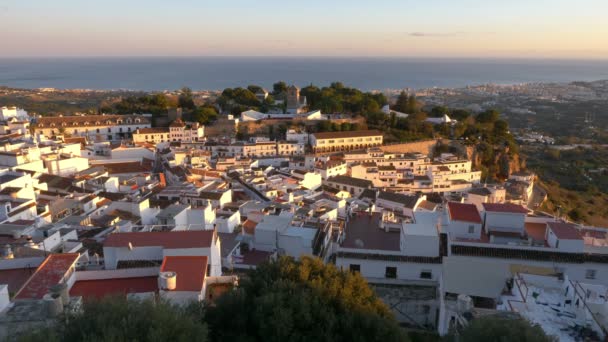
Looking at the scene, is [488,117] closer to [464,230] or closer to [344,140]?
Answer: [344,140]

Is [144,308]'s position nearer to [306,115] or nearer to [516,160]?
[306,115]

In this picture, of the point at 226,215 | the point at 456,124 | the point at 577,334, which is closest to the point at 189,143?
the point at 226,215

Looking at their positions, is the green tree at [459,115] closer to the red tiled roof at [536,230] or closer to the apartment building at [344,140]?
the apartment building at [344,140]

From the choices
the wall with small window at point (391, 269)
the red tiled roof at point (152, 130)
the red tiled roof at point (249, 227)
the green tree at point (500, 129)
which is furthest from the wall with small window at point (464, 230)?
the green tree at point (500, 129)

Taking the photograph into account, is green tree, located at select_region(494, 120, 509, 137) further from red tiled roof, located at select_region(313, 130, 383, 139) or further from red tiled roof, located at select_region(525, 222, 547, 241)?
red tiled roof, located at select_region(525, 222, 547, 241)

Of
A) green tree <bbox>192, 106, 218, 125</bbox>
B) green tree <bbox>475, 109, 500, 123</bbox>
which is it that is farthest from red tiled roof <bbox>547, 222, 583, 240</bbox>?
green tree <bbox>475, 109, 500, 123</bbox>

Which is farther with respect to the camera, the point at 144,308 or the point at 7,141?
the point at 7,141
